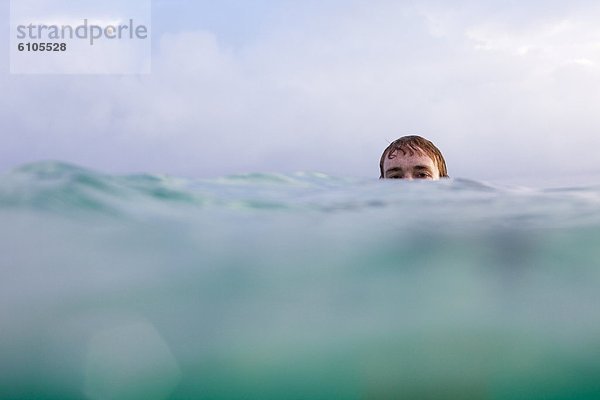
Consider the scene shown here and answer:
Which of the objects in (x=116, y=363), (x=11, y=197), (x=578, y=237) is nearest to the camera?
(x=11, y=197)

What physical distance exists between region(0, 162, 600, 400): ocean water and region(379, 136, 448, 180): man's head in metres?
0.57

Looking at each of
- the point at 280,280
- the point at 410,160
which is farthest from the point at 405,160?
the point at 280,280

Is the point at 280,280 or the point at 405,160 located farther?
the point at 405,160

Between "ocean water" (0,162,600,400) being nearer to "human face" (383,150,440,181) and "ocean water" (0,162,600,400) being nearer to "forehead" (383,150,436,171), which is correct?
"human face" (383,150,440,181)

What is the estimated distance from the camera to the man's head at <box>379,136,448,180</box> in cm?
774

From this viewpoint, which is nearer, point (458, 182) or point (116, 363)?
point (116, 363)

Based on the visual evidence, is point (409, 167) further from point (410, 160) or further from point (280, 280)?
point (280, 280)

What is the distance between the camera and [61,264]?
619cm

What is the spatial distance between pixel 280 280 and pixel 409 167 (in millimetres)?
2718

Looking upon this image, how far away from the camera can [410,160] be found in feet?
25.6

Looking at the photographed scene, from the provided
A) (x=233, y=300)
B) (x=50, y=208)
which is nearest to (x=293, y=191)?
(x=233, y=300)

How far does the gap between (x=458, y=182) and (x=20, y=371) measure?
6937mm

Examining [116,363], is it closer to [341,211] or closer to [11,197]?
[11,197]

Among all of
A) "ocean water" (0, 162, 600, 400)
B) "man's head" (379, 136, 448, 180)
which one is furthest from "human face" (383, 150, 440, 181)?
"ocean water" (0, 162, 600, 400)
